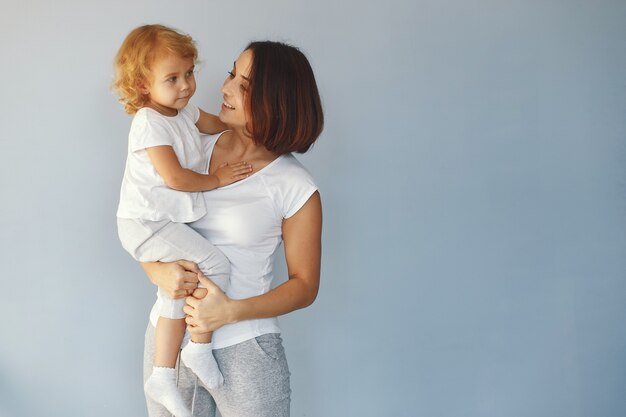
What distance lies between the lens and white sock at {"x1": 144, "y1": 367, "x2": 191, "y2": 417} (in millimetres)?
1765

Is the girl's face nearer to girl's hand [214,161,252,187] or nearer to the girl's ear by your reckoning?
the girl's ear

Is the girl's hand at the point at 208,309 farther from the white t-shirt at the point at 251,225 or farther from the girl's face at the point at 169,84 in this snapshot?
the girl's face at the point at 169,84

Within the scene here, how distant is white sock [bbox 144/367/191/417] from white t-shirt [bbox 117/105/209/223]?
1.16ft

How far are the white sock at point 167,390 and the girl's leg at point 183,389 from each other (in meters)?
0.06

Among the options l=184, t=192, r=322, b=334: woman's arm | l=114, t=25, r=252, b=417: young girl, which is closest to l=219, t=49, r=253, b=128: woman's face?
l=114, t=25, r=252, b=417: young girl

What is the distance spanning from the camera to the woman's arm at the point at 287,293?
1780 millimetres

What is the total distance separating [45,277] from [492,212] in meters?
1.40

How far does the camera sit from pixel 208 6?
7.46 feet

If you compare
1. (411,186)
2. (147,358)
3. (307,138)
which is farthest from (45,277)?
(411,186)

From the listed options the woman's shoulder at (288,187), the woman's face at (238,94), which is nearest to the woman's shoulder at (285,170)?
the woman's shoulder at (288,187)

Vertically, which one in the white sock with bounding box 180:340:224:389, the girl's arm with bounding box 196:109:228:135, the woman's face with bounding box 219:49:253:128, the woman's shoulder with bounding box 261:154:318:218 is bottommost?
the white sock with bounding box 180:340:224:389

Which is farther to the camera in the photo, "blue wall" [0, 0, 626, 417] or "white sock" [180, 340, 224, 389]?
"blue wall" [0, 0, 626, 417]

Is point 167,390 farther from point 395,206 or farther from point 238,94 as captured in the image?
point 395,206

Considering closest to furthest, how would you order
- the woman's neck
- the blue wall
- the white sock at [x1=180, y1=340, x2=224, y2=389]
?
the white sock at [x1=180, y1=340, x2=224, y2=389] → the woman's neck → the blue wall
